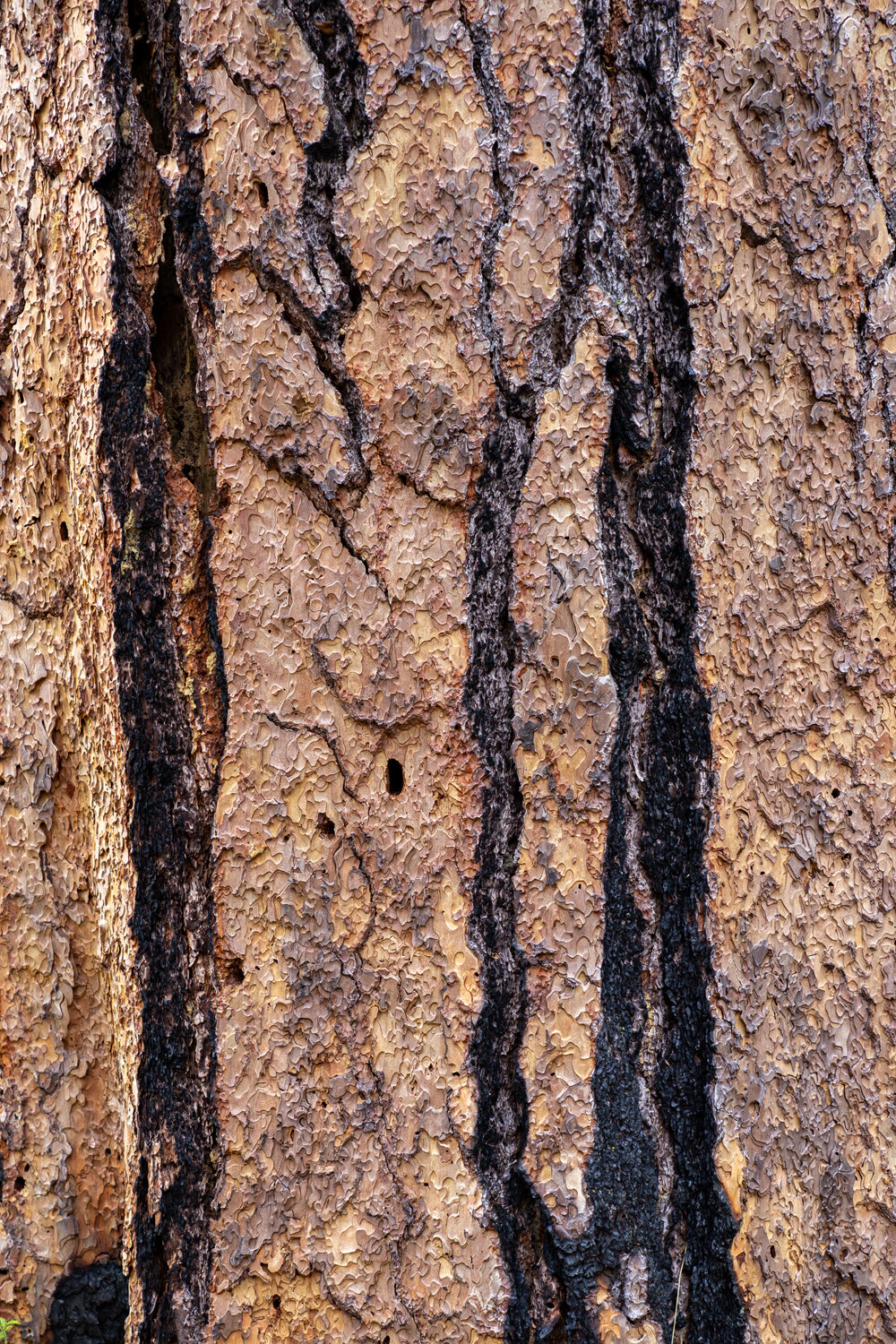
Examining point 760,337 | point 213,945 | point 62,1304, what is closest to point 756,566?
point 760,337

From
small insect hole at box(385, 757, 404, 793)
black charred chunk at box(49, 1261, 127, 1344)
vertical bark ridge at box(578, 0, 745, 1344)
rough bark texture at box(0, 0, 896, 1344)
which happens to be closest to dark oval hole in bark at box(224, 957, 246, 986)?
rough bark texture at box(0, 0, 896, 1344)

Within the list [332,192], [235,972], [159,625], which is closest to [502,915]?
[235,972]

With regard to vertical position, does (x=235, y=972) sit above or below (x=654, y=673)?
below

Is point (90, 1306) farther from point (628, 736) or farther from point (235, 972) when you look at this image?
point (628, 736)

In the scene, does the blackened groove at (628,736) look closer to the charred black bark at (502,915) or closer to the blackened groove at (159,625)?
the charred black bark at (502,915)

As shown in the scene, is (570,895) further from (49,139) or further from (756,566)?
(49,139)

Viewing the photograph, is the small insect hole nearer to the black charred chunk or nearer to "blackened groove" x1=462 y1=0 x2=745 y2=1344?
"blackened groove" x1=462 y1=0 x2=745 y2=1344
